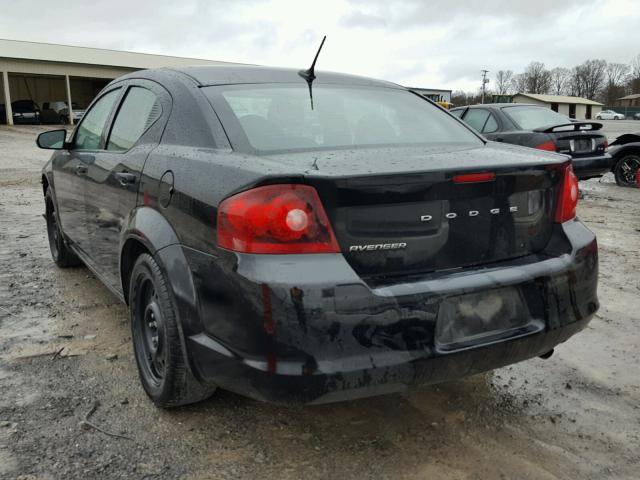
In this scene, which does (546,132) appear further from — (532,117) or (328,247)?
(328,247)

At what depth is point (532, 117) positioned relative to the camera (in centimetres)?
923

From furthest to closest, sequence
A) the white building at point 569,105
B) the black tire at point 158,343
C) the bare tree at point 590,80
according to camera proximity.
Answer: the bare tree at point 590,80 < the white building at point 569,105 < the black tire at point 158,343

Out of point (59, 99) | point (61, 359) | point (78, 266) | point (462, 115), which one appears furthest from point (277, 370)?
point (59, 99)

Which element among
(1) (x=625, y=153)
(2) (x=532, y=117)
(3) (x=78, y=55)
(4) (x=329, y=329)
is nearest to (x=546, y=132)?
(2) (x=532, y=117)

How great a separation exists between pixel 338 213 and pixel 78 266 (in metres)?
3.75

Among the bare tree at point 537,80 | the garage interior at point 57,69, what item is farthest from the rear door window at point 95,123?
the bare tree at point 537,80

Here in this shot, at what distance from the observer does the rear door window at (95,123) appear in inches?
143

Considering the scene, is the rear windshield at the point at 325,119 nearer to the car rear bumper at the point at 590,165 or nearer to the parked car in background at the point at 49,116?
the car rear bumper at the point at 590,165

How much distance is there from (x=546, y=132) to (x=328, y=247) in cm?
762

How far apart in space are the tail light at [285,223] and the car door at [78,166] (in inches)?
77.5

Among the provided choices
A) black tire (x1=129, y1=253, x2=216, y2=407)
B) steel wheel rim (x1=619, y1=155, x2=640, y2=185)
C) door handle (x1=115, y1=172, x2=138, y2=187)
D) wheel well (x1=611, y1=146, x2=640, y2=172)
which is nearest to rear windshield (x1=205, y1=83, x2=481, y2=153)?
door handle (x1=115, y1=172, x2=138, y2=187)

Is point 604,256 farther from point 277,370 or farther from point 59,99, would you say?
point 59,99

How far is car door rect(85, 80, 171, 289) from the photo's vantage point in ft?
9.36

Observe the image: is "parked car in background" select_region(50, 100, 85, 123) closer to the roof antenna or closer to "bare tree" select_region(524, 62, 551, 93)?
the roof antenna
